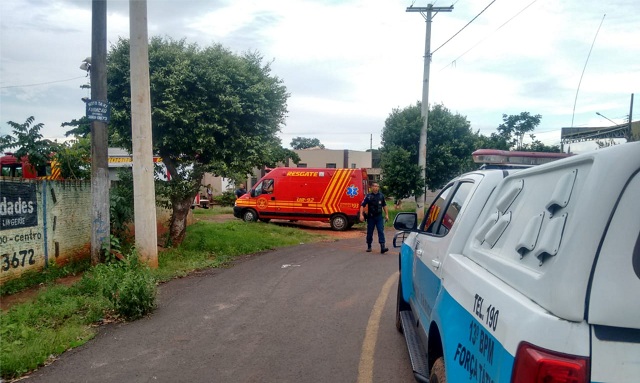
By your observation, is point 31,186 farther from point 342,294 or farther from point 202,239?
point 342,294

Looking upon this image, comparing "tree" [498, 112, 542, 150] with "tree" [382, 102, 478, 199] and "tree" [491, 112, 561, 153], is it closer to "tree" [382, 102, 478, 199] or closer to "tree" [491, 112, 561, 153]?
"tree" [491, 112, 561, 153]

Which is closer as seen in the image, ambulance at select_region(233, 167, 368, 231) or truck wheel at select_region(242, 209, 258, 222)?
ambulance at select_region(233, 167, 368, 231)

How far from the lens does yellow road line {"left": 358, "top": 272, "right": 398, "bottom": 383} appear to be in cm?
495

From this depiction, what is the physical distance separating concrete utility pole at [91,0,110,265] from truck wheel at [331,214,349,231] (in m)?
11.7

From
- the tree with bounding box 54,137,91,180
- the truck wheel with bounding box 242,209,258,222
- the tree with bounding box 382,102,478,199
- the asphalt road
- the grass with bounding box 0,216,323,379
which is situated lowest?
the asphalt road

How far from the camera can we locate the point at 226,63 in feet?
40.1

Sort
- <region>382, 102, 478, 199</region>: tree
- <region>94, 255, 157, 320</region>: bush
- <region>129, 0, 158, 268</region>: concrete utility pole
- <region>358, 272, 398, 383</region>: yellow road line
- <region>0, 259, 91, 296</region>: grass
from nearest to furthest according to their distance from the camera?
<region>358, 272, 398, 383</region>: yellow road line
<region>94, 255, 157, 320</region>: bush
<region>0, 259, 91, 296</region>: grass
<region>129, 0, 158, 268</region>: concrete utility pole
<region>382, 102, 478, 199</region>: tree

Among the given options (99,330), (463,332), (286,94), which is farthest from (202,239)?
(463,332)

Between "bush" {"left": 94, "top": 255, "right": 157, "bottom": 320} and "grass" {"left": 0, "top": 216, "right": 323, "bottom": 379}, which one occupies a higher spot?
"bush" {"left": 94, "top": 255, "right": 157, "bottom": 320}

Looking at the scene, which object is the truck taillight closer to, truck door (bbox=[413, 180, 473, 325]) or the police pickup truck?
the police pickup truck

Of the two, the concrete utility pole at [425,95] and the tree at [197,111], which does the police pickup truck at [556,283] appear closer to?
the tree at [197,111]

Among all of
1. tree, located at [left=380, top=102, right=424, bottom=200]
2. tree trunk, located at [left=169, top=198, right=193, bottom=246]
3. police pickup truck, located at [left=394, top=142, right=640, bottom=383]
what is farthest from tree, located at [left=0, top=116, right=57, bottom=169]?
tree, located at [left=380, top=102, right=424, bottom=200]

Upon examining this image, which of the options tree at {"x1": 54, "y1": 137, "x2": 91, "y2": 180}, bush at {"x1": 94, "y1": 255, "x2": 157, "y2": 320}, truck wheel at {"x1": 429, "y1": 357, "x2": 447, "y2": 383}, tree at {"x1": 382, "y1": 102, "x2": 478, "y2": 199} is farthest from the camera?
tree at {"x1": 382, "y1": 102, "x2": 478, "y2": 199}

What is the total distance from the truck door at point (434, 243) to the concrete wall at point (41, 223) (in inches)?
289
